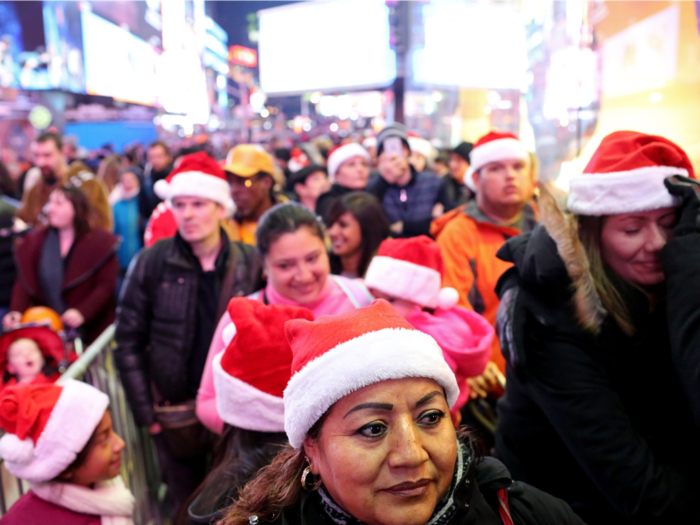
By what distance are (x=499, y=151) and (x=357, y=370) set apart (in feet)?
8.27

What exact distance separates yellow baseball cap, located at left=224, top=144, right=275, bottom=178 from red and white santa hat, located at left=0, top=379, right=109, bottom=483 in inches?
99.4

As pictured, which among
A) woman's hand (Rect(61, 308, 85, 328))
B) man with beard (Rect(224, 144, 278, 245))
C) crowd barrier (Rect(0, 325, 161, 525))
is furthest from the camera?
man with beard (Rect(224, 144, 278, 245))

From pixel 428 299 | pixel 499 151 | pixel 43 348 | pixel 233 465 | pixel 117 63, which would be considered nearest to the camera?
pixel 233 465

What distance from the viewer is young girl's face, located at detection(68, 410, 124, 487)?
195 centimetres

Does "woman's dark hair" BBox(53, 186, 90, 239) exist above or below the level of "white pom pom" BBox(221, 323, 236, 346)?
above

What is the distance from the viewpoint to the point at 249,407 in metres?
1.79

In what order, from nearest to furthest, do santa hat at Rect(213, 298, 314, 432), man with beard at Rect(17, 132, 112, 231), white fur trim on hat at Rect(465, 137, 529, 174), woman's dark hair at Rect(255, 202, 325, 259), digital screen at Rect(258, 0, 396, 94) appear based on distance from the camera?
santa hat at Rect(213, 298, 314, 432)
woman's dark hair at Rect(255, 202, 325, 259)
white fur trim on hat at Rect(465, 137, 529, 174)
man with beard at Rect(17, 132, 112, 231)
digital screen at Rect(258, 0, 396, 94)

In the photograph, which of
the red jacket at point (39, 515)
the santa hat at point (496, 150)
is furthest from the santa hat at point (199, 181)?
the red jacket at point (39, 515)

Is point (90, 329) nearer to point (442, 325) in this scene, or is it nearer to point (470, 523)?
point (442, 325)

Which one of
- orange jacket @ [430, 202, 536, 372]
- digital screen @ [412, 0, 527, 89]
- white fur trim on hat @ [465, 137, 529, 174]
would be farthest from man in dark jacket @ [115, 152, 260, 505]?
Result: digital screen @ [412, 0, 527, 89]

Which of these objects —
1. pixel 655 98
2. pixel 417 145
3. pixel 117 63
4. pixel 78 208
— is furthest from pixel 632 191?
pixel 117 63

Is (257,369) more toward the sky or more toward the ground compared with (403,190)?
more toward the ground

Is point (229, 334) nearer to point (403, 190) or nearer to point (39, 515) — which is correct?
point (39, 515)

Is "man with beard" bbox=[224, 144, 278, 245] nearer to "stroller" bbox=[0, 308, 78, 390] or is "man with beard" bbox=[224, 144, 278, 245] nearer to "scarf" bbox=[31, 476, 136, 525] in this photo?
"stroller" bbox=[0, 308, 78, 390]
